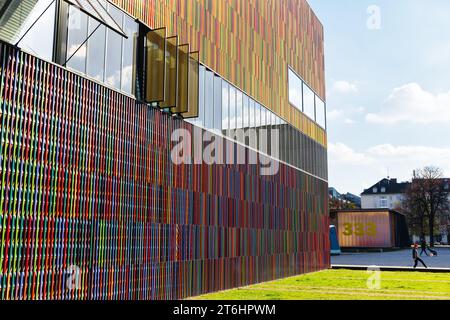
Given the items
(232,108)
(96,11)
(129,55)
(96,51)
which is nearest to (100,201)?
(96,51)

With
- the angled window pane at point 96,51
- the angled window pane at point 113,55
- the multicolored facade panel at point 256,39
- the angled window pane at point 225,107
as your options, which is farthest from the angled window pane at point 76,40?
the angled window pane at point 225,107

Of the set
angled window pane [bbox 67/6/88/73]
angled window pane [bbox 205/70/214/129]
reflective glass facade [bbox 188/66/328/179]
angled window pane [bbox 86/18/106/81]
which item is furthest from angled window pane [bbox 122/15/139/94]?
angled window pane [bbox 205/70/214/129]

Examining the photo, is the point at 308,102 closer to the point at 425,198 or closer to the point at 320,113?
the point at 320,113

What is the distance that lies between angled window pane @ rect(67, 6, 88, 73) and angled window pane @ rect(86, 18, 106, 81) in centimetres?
19

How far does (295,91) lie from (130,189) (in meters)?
16.6

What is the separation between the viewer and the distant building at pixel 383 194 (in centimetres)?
11612

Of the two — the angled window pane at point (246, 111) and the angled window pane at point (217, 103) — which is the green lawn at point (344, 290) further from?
the angled window pane at point (246, 111)

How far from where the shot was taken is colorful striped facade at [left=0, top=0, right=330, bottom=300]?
33.0 feet

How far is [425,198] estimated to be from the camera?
73500mm

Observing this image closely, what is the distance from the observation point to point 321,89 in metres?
32.7

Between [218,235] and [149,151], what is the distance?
513 centimetres

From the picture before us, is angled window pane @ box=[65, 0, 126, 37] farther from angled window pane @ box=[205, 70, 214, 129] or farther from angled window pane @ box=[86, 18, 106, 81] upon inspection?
angled window pane @ box=[205, 70, 214, 129]

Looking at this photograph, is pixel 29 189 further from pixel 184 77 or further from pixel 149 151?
pixel 184 77

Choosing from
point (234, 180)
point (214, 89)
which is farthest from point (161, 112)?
point (234, 180)
